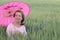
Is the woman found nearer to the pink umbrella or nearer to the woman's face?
the woman's face

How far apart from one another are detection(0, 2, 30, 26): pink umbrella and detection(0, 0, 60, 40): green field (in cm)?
8

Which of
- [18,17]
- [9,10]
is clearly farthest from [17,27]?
[9,10]

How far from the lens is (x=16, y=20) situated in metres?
1.76

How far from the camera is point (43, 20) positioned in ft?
6.60

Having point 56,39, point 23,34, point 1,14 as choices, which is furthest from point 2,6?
point 56,39

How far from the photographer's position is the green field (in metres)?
1.71

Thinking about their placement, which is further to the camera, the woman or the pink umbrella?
the pink umbrella

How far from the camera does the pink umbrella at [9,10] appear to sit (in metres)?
1.93

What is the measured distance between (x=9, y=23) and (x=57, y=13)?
540 millimetres

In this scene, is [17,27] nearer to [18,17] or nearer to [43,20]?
[18,17]

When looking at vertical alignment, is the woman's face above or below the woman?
above

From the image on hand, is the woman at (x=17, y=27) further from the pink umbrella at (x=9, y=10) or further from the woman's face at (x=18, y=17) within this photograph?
the pink umbrella at (x=9, y=10)

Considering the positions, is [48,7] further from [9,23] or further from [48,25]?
[9,23]

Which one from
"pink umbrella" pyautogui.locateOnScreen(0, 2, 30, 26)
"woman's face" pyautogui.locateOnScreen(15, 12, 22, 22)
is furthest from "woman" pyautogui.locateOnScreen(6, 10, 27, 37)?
"pink umbrella" pyautogui.locateOnScreen(0, 2, 30, 26)
